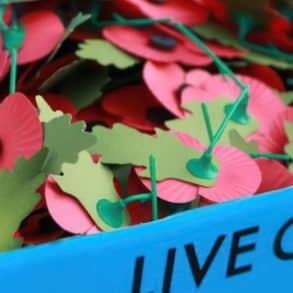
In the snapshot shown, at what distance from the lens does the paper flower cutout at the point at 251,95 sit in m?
0.70

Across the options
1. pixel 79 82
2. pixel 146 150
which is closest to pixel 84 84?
pixel 79 82

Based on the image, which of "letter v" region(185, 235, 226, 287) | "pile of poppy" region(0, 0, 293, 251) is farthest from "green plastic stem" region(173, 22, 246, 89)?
"letter v" region(185, 235, 226, 287)

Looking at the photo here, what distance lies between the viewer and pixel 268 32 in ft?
2.63

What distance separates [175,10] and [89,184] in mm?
273

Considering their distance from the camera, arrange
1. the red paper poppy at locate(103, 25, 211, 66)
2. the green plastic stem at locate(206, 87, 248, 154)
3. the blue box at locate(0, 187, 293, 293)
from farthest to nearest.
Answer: the red paper poppy at locate(103, 25, 211, 66) → the green plastic stem at locate(206, 87, 248, 154) → the blue box at locate(0, 187, 293, 293)

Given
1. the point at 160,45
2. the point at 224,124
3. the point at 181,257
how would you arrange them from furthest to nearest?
1. the point at 160,45
2. the point at 224,124
3. the point at 181,257

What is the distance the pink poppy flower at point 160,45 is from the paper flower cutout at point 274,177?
0.48 feet

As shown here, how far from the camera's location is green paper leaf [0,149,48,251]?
519mm

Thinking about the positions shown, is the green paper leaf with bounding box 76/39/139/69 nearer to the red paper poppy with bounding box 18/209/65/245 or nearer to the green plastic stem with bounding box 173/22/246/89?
the green plastic stem with bounding box 173/22/246/89

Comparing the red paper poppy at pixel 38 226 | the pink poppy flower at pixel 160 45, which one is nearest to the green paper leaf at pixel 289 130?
the pink poppy flower at pixel 160 45

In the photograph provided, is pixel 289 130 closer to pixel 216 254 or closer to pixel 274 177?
pixel 274 177

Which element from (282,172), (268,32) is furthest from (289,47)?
(282,172)

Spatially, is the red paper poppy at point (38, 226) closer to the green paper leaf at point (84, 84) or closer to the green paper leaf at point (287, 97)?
the green paper leaf at point (84, 84)

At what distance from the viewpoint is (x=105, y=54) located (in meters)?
0.69
